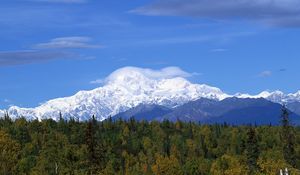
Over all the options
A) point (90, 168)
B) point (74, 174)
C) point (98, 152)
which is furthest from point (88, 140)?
A: point (74, 174)

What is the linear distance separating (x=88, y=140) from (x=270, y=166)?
58655mm

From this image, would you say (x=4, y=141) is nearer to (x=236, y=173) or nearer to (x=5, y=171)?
(x=5, y=171)

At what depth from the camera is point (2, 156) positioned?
525 ft

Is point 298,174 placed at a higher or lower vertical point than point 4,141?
lower

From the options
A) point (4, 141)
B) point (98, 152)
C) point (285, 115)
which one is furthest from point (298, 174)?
point (4, 141)

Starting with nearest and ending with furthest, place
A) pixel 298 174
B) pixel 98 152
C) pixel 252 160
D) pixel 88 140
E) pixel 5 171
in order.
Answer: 1. pixel 298 174
2. pixel 88 140
3. pixel 98 152
4. pixel 5 171
5. pixel 252 160

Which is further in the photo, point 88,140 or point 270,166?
point 270,166

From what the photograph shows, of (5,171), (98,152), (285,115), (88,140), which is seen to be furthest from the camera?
(285,115)

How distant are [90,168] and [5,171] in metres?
35.2

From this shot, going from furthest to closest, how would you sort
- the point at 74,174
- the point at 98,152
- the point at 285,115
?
1. the point at 74,174
2. the point at 285,115
3. the point at 98,152

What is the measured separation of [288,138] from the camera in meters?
169

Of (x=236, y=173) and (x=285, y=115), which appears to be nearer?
(x=285, y=115)

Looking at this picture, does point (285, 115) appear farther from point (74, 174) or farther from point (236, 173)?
point (74, 174)

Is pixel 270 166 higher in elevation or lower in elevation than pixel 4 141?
lower
